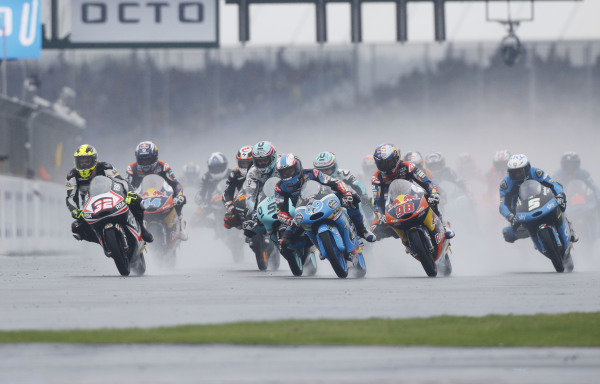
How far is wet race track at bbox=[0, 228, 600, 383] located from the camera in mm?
8406

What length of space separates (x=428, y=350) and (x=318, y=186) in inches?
363

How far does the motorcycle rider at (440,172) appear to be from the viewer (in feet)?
91.5

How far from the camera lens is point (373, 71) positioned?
51656mm

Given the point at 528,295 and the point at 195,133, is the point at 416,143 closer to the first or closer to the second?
the point at 195,133

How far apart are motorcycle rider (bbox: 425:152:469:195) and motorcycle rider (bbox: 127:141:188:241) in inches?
261

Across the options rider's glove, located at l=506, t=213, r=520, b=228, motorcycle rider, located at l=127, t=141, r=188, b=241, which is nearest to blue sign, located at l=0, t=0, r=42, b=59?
motorcycle rider, located at l=127, t=141, r=188, b=241

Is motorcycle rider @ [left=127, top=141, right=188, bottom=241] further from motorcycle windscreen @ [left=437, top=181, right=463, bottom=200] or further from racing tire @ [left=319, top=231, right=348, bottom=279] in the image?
motorcycle windscreen @ [left=437, top=181, right=463, bottom=200]

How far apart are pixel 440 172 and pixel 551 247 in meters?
8.47

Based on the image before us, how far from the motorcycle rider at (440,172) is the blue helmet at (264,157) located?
7981 mm

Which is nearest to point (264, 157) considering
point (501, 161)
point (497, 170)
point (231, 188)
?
point (231, 188)

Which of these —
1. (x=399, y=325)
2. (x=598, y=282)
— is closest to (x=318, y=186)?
(x=598, y=282)

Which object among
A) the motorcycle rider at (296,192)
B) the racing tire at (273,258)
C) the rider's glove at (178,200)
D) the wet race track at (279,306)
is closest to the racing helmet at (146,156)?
the rider's glove at (178,200)

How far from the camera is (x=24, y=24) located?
46.7m

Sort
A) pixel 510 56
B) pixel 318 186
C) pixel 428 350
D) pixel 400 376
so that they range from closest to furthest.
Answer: pixel 400 376 → pixel 428 350 → pixel 318 186 → pixel 510 56
